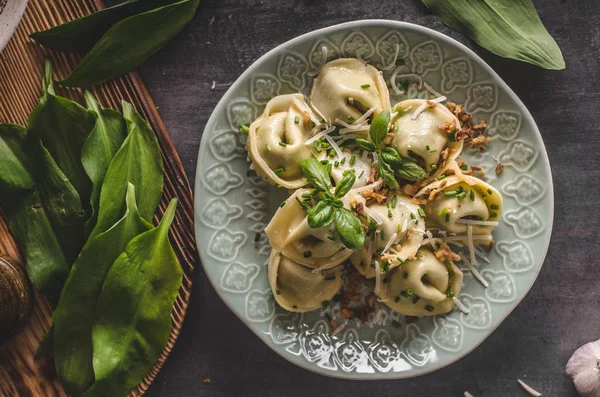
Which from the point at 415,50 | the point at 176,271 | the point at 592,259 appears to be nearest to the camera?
the point at 176,271

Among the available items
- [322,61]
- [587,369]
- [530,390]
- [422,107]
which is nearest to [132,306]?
[322,61]

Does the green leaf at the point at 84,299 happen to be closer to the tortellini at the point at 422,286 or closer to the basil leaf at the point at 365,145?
the basil leaf at the point at 365,145

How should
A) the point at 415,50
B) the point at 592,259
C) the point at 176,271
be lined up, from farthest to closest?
the point at 592,259
the point at 415,50
the point at 176,271

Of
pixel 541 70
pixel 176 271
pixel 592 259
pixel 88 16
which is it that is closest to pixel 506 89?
pixel 541 70

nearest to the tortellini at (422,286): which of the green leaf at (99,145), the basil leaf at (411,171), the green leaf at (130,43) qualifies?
the basil leaf at (411,171)

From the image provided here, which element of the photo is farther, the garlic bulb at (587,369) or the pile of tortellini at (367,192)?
the garlic bulb at (587,369)

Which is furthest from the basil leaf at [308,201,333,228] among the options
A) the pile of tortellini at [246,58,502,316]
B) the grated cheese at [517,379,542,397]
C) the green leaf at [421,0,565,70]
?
the grated cheese at [517,379,542,397]

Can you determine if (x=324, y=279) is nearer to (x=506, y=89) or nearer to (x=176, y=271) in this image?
(x=176, y=271)
